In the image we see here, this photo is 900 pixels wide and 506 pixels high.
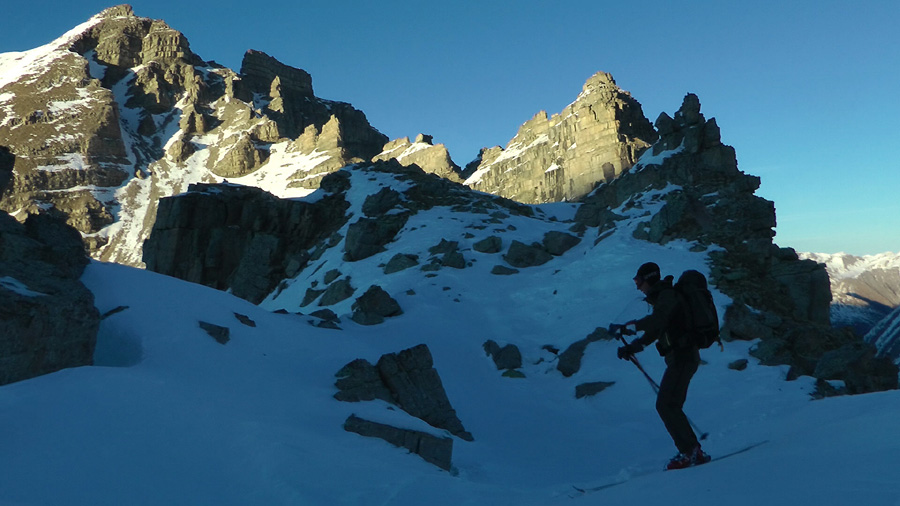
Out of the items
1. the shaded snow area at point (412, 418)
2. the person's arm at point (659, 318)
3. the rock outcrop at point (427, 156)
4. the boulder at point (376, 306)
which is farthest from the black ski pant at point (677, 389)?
the rock outcrop at point (427, 156)

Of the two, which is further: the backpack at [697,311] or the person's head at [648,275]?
the person's head at [648,275]

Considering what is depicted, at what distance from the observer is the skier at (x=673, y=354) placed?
21.4 feet

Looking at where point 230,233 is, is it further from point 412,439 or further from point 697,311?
point 697,311

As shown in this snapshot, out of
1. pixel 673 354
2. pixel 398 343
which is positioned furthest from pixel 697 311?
pixel 398 343

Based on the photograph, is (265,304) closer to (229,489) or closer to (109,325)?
(109,325)

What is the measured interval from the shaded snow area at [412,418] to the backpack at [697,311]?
1277mm

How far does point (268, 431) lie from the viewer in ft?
27.7

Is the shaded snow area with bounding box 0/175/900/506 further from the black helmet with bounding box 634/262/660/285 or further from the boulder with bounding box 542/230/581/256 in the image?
the boulder with bounding box 542/230/581/256

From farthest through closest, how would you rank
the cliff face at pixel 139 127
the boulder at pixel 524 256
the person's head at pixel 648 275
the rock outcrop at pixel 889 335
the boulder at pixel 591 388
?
1. the cliff face at pixel 139 127
2. the rock outcrop at pixel 889 335
3. the boulder at pixel 524 256
4. the boulder at pixel 591 388
5. the person's head at pixel 648 275

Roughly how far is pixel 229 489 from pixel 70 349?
6457mm

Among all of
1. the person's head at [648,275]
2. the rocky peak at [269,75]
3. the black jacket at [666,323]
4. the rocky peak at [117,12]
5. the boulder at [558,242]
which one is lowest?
the black jacket at [666,323]

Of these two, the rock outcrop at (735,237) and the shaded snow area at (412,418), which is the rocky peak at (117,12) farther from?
the shaded snow area at (412,418)

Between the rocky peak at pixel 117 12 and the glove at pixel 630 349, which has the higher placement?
the rocky peak at pixel 117 12

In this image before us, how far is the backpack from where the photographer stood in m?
6.56
